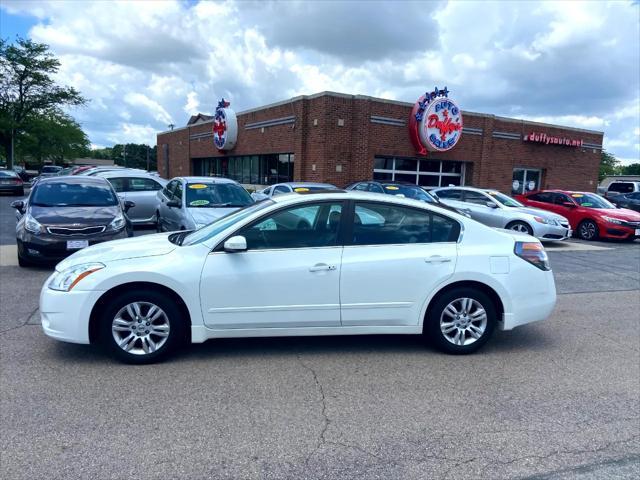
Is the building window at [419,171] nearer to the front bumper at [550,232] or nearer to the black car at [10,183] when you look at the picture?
the front bumper at [550,232]

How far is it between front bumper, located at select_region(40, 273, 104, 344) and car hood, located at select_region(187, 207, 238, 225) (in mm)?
4382

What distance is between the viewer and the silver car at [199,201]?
29.5 ft

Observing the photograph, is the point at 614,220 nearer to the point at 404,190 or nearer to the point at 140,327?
the point at 404,190

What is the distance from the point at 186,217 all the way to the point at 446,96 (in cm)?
1556

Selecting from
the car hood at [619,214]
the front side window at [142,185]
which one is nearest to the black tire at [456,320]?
the front side window at [142,185]

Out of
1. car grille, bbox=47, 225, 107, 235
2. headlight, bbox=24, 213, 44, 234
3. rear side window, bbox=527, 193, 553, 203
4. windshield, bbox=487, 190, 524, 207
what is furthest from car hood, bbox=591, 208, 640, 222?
headlight, bbox=24, 213, 44, 234

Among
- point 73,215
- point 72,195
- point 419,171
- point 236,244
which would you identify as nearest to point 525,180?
point 419,171

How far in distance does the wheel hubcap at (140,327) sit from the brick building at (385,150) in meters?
15.9

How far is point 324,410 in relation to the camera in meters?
3.59

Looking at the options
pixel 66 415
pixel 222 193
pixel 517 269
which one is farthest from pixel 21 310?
pixel 517 269

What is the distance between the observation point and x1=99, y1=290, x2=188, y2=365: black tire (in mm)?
4211

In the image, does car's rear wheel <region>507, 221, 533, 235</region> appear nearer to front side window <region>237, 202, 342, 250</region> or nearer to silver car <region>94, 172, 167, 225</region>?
silver car <region>94, 172, 167, 225</region>

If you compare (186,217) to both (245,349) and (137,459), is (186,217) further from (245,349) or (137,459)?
(137,459)

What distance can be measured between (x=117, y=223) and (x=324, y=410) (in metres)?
6.11
